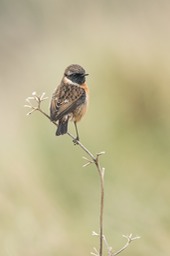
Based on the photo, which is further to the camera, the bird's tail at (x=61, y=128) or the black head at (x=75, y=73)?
the black head at (x=75, y=73)

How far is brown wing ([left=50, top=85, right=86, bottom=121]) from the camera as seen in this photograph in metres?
5.30

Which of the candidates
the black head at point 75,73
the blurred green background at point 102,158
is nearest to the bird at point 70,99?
the black head at point 75,73

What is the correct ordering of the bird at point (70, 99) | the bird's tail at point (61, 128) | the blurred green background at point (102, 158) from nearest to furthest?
the bird's tail at point (61, 128) < the bird at point (70, 99) < the blurred green background at point (102, 158)

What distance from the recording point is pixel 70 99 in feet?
17.8

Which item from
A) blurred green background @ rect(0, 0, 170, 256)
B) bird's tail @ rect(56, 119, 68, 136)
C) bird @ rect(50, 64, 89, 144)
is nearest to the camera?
bird's tail @ rect(56, 119, 68, 136)

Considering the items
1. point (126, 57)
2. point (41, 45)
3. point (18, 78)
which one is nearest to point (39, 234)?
point (126, 57)

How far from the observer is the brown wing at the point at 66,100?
530 centimetres

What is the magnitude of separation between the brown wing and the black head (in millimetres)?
54

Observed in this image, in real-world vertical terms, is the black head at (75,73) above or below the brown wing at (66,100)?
above

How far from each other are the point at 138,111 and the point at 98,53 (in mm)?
1332

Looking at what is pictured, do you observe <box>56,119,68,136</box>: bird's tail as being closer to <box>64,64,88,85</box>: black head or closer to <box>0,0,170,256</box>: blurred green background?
<box>64,64,88,85</box>: black head

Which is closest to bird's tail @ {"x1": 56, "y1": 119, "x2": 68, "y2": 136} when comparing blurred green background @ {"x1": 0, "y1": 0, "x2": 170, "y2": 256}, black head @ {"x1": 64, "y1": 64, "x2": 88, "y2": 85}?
black head @ {"x1": 64, "y1": 64, "x2": 88, "y2": 85}

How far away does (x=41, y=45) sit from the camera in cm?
1145

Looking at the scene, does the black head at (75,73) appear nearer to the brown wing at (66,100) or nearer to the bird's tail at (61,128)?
the brown wing at (66,100)
